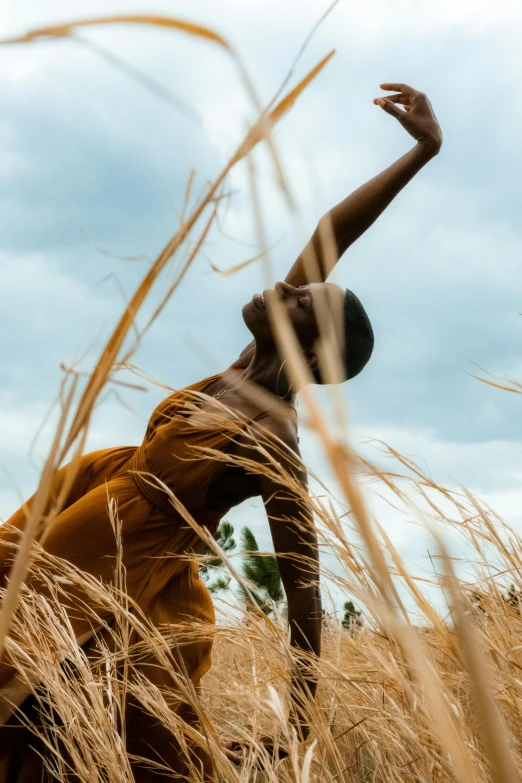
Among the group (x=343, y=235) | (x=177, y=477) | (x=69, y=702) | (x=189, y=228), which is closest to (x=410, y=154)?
(x=343, y=235)

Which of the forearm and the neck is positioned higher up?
the forearm

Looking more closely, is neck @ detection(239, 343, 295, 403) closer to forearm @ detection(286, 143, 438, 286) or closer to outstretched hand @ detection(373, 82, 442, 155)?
forearm @ detection(286, 143, 438, 286)

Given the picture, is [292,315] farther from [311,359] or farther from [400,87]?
[400,87]

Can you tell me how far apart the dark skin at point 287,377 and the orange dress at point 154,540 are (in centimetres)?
7

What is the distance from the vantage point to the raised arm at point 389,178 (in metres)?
2.00

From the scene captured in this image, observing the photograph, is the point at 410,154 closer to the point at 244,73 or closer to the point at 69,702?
the point at 69,702

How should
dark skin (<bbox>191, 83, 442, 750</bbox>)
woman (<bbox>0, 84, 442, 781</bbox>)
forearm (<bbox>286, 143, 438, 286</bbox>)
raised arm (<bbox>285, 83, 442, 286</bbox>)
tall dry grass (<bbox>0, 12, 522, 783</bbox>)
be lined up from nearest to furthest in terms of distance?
1. tall dry grass (<bbox>0, 12, 522, 783</bbox>)
2. dark skin (<bbox>191, 83, 442, 750</bbox>)
3. woman (<bbox>0, 84, 442, 781</bbox>)
4. raised arm (<bbox>285, 83, 442, 286</bbox>)
5. forearm (<bbox>286, 143, 438, 286</bbox>)

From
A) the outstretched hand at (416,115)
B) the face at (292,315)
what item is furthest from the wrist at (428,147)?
the face at (292,315)

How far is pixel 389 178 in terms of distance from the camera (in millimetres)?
2268

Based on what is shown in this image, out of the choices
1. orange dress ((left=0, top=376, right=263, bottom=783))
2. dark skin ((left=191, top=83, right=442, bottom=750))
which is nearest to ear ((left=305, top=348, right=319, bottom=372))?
dark skin ((left=191, top=83, right=442, bottom=750))

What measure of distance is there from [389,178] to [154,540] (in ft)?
4.32

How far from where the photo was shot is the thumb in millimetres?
1894

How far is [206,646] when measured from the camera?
1890 mm

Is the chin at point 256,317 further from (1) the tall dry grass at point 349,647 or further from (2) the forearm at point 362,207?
(1) the tall dry grass at point 349,647
